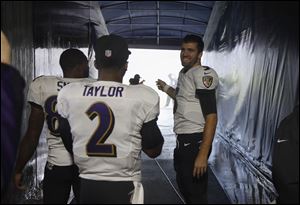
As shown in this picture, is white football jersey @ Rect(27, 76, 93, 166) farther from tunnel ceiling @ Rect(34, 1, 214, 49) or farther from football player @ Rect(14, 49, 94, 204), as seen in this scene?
tunnel ceiling @ Rect(34, 1, 214, 49)

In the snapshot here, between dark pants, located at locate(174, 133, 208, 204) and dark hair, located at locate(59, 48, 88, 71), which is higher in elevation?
dark hair, located at locate(59, 48, 88, 71)

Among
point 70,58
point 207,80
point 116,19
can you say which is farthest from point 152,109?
point 116,19

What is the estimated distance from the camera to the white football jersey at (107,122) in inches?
65.0

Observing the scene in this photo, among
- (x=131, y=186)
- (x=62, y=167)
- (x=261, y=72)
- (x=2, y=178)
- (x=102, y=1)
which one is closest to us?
(x=2, y=178)

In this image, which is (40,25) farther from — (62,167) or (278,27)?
(278,27)

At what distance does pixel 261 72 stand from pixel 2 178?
234 centimetres

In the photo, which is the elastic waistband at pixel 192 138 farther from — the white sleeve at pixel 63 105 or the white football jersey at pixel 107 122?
the white sleeve at pixel 63 105

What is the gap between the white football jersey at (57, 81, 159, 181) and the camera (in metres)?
1.65

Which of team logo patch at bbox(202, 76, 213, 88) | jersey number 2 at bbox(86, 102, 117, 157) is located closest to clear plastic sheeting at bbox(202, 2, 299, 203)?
team logo patch at bbox(202, 76, 213, 88)

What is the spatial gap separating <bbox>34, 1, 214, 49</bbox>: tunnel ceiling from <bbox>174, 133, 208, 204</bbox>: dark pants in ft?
5.75

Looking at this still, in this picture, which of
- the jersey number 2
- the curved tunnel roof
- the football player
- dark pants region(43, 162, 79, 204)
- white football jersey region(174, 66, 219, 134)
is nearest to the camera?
the jersey number 2

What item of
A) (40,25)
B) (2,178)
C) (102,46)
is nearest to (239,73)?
(40,25)

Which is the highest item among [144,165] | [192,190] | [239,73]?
[239,73]

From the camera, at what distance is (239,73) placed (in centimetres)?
392
